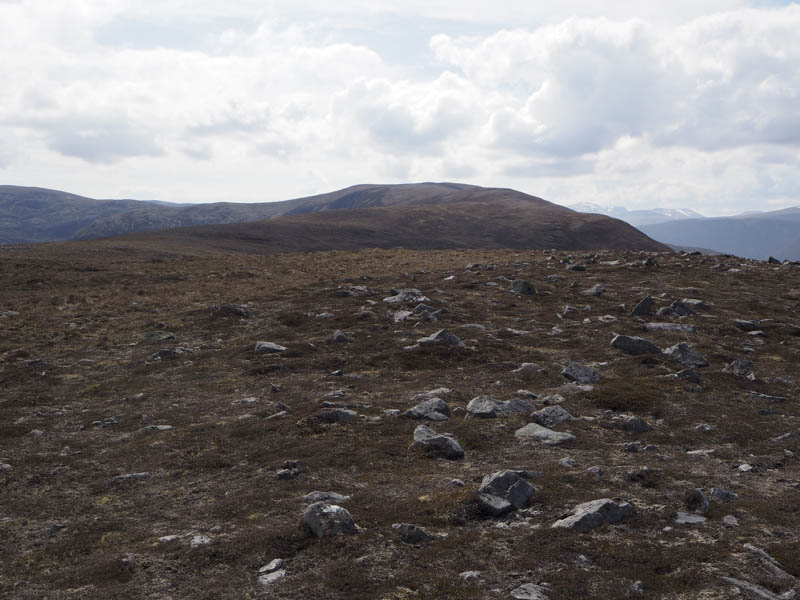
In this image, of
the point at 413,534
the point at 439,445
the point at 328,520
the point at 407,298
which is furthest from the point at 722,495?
the point at 407,298

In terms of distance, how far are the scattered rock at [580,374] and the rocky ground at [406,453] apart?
6cm

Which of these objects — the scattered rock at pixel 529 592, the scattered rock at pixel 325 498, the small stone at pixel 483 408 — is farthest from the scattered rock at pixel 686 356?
the scattered rock at pixel 529 592

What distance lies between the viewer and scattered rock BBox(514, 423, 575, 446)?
12.3m

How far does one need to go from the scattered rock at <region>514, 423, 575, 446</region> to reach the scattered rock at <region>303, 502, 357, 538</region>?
5.26m

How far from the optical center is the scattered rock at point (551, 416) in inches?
527

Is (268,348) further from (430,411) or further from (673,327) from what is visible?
(673,327)

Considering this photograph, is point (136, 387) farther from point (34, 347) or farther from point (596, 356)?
point (596, 356)

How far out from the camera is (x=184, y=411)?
15.5 meters

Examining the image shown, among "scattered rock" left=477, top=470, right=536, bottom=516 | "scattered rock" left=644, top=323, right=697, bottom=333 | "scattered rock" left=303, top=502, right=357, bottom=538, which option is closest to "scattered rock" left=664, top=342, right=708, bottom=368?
"scattered rock" left=644, top=323, right=697, bottom=333

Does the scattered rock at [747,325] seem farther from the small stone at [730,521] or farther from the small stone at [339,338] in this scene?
the small stone at [730,521]

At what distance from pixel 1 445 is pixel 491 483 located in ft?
36.4

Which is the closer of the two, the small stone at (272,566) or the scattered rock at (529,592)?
the scattered rock at (529,592)

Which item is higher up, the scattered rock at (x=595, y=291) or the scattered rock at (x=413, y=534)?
the scattered rock at (x=595, y=291)

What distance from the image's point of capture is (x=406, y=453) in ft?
38.8
